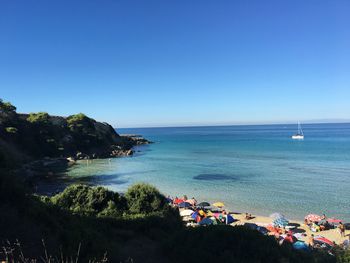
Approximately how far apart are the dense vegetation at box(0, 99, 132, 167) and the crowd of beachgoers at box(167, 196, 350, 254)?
3796cm

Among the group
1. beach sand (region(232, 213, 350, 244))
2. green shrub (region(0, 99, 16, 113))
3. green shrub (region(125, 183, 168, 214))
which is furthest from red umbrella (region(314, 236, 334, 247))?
green shrub (region(0, 99, 16, 113))

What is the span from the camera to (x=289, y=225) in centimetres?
2312

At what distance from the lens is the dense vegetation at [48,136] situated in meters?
59.2

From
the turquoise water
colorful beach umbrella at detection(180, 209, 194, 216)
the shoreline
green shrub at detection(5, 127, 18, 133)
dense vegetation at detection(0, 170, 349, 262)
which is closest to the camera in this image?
dense vegetation at detection(0, 170, 349, 262)

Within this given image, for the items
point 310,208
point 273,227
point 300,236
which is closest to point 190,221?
point 273,227

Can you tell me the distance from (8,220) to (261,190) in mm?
29783

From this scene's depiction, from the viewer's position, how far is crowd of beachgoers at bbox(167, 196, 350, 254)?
66.1 ft

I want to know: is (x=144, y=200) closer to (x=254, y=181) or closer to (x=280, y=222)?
(x=280, y=222)

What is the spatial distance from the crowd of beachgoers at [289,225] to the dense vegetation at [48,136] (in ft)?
125

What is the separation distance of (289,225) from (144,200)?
12223 millimetres

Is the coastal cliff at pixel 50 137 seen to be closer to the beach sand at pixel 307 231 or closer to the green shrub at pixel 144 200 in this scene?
the green shrub at pixel 144 200

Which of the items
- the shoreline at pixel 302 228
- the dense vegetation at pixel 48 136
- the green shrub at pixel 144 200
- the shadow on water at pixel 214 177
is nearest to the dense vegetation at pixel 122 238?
the green shrub at pixel 144 200

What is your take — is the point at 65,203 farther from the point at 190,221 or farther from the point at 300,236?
the point at 300,236

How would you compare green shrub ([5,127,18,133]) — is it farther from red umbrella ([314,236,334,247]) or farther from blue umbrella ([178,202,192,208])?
red umbrella ([314,236,334,247])
